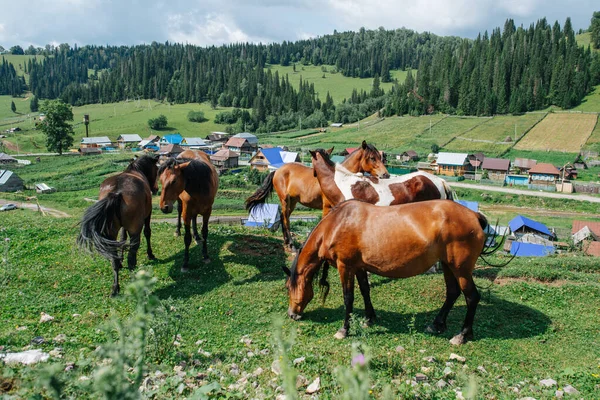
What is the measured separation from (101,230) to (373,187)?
6411mm

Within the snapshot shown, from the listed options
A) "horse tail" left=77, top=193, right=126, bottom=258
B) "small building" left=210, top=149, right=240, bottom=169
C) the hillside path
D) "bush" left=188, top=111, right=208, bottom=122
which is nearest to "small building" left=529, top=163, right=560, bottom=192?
the hillside path

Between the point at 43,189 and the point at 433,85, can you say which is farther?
the point at 433,85

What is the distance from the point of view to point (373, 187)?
35.0 ft

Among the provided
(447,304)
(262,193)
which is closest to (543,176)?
(262,193)

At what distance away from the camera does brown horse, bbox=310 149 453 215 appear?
34.7 ft

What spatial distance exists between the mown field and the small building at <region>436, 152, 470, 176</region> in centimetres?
6537

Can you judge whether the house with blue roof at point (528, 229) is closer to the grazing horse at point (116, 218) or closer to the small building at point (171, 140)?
the grazing horse at point (116, 218)

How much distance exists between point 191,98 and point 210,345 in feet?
568

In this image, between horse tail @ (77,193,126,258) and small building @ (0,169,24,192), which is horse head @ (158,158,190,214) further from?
small building @ (0,169,24,192)

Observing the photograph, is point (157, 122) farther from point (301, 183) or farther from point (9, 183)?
point (301, 183)

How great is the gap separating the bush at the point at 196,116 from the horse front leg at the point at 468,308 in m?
142

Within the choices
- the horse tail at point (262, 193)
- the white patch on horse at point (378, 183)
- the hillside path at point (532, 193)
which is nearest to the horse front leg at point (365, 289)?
the white patch on horse at point (378, 183)

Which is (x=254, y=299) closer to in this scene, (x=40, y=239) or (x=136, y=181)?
(x=136, y=181)

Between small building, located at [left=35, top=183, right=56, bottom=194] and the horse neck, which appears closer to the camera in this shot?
the horse neck
